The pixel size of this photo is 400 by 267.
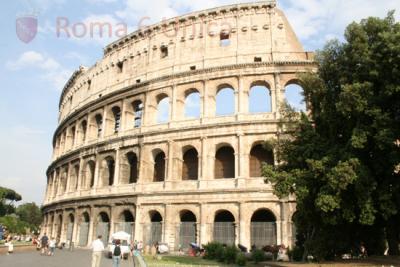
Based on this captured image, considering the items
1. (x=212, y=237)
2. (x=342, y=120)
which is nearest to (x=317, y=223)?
(x=342, y=120)

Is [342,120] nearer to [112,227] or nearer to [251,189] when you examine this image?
[251,189]

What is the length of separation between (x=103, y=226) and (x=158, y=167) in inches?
210

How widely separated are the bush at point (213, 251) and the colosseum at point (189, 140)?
3.00 metres

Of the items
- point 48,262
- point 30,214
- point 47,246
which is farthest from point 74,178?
point 30,214

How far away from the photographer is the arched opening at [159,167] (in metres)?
24.5

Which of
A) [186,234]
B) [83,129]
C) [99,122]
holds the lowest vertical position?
[186,234]

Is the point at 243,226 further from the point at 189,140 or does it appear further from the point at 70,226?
Result: the point at 70,226

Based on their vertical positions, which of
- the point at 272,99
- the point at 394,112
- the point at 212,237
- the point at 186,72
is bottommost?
the point at 212,237

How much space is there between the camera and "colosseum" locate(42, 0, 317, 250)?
69.7ft

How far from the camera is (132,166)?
25875 mm

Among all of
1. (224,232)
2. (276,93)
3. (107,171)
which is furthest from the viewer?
(107,171)

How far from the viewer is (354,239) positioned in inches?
551

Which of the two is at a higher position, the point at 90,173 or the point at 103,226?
the point at 90,173

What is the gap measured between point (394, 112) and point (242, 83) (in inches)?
471
